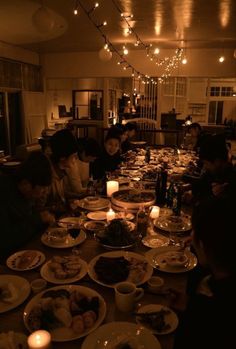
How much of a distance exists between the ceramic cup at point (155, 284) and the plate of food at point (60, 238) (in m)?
0.52

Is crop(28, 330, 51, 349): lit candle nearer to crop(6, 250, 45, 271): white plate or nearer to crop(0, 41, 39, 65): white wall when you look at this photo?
crop(6, 250, 45, 271): white plate

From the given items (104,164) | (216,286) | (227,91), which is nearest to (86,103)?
(104,164)

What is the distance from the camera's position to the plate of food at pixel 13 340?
1023 mm

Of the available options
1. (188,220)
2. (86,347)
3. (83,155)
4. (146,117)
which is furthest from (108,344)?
(146,117)

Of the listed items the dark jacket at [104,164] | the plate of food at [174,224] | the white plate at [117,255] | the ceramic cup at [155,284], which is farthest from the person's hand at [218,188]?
the dark jacket at [104,164]

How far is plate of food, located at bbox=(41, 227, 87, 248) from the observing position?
1763 millimetres

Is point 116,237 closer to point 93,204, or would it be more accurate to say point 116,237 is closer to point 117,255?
point 117,255

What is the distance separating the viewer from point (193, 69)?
7.81 metres

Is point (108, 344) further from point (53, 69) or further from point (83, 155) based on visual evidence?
point (53, 69)

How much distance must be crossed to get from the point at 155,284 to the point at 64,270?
0.43m

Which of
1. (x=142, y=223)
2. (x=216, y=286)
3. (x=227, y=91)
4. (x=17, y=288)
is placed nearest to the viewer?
(x=216, y=286)

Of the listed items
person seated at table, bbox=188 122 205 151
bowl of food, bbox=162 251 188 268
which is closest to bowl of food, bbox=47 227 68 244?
bowl of food, bbox=162 251 188 268

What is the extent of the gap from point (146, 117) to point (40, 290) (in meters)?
8.04

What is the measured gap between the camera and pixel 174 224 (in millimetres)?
2047
